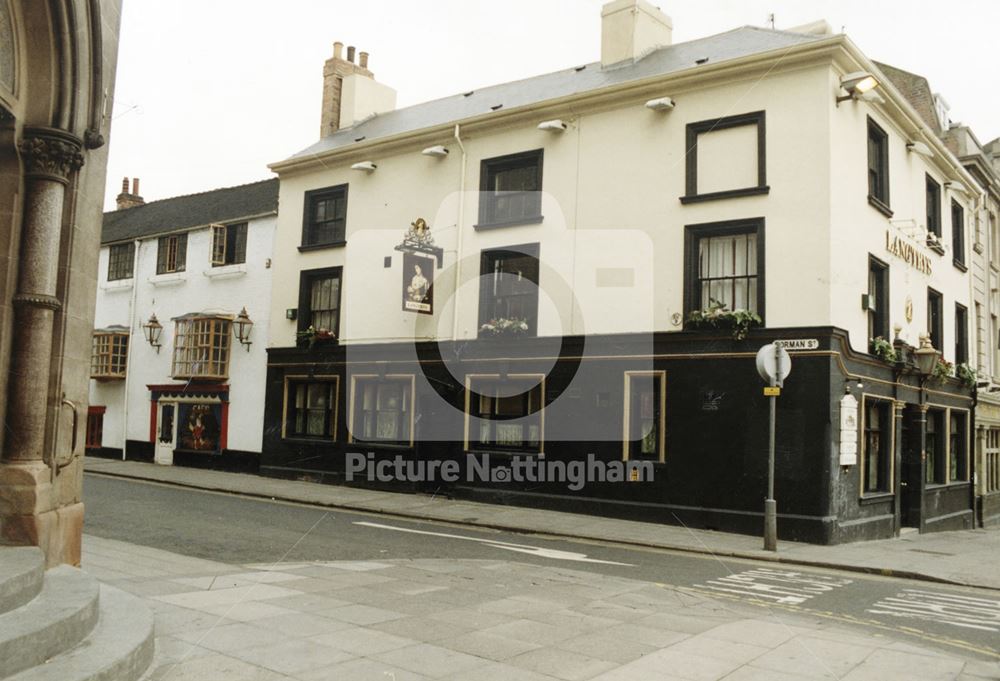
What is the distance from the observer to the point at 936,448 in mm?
22078

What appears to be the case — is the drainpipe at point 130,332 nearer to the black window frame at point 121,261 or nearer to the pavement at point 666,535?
the black window frame at point 121,261

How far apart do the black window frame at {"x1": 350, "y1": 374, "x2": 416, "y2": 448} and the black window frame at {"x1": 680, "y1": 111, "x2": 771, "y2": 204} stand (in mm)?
8673

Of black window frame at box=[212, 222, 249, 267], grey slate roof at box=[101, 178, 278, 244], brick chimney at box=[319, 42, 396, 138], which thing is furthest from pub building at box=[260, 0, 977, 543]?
brick chimney at box=[319, 42, 396, 138]

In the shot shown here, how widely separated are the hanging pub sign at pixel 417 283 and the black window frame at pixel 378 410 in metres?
2.18

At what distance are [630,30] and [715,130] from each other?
505cm

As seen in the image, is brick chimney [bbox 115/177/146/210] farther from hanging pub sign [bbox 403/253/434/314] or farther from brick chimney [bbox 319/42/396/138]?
hanging pub sign [bbox 403/253/434/314]

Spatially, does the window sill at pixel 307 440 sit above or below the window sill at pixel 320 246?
below

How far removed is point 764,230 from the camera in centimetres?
1691

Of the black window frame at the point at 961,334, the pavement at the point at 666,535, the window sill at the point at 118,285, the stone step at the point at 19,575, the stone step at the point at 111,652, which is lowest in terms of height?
the pavement at the point at 666,535

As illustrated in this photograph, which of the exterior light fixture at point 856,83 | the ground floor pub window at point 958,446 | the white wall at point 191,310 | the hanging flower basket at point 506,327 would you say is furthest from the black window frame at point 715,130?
the white wall at point 191,310

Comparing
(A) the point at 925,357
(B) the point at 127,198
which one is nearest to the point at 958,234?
(A) the point at 925,357

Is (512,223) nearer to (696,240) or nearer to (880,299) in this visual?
(696,240)

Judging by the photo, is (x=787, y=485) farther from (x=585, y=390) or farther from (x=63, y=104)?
(x=63, y=104)

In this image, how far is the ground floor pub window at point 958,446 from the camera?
22.9m
